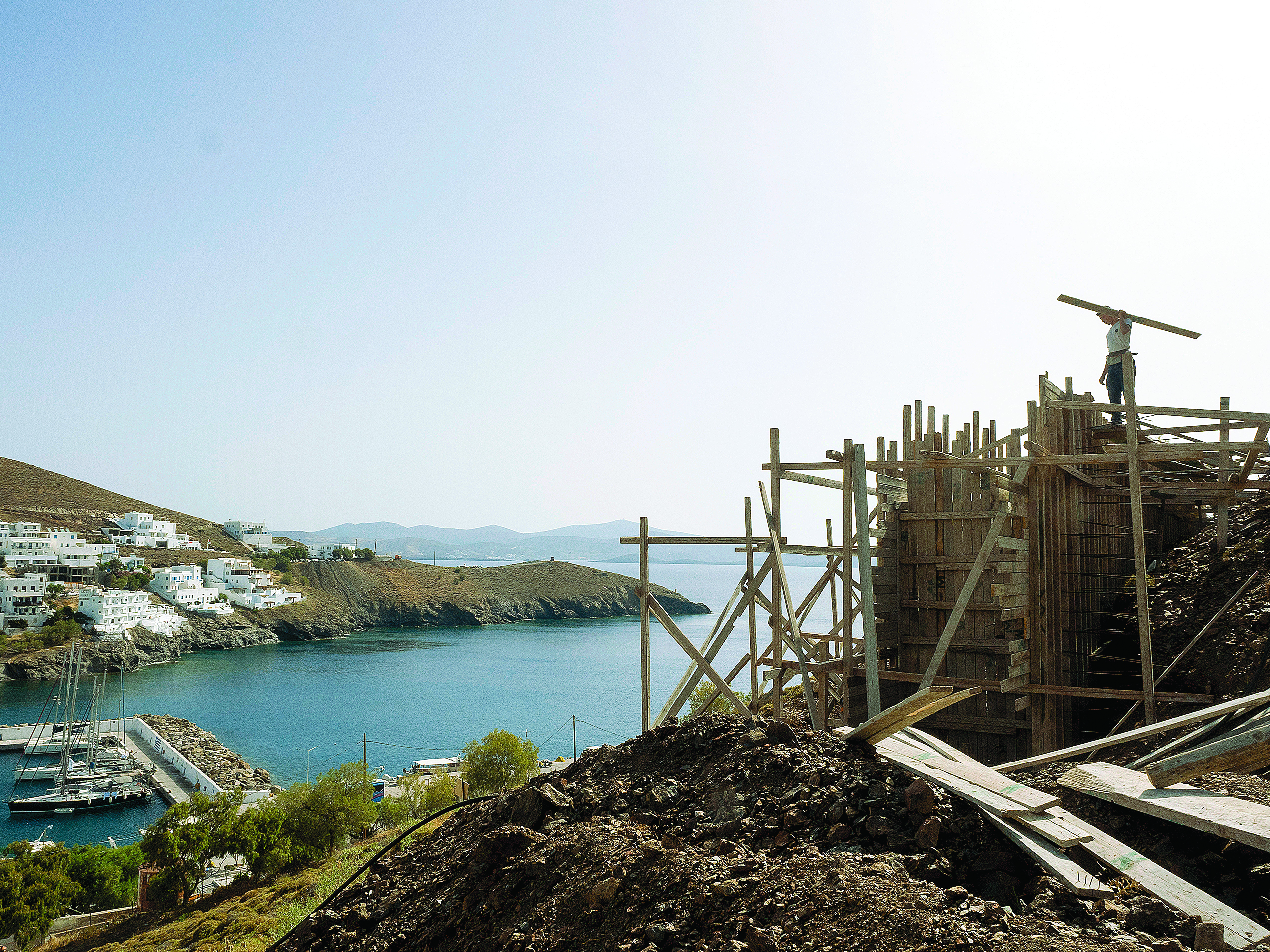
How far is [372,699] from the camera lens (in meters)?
67.4

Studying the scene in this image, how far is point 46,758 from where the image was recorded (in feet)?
166

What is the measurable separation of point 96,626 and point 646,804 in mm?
95383

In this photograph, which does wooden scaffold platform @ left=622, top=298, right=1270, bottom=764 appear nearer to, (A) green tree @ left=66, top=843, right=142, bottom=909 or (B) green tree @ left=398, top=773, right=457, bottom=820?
(B) green tree @ left=398, top=773, right=457, bottom=820

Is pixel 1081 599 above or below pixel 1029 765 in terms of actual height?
above

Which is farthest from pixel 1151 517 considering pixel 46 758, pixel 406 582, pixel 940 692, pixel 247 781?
pixel 406 582

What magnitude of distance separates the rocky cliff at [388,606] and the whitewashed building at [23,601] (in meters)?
9.34

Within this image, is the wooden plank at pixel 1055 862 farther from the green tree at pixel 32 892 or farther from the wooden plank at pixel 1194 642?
the green tree at pixel 32 892

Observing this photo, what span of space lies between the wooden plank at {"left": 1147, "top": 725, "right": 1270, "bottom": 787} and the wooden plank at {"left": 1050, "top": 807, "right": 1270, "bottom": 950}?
0.50 meters

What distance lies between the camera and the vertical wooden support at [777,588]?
911 cm

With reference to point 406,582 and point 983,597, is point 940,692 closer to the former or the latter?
point 983,597

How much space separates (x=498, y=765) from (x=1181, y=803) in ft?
85.9

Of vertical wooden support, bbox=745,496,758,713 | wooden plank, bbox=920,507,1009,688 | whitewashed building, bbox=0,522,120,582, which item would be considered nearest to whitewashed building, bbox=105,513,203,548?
whitewashed building, bbox=0,522,120,582

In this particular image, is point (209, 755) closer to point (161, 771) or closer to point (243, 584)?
point (161, 771)

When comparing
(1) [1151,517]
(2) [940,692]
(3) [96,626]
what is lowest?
(3) [96,626]
